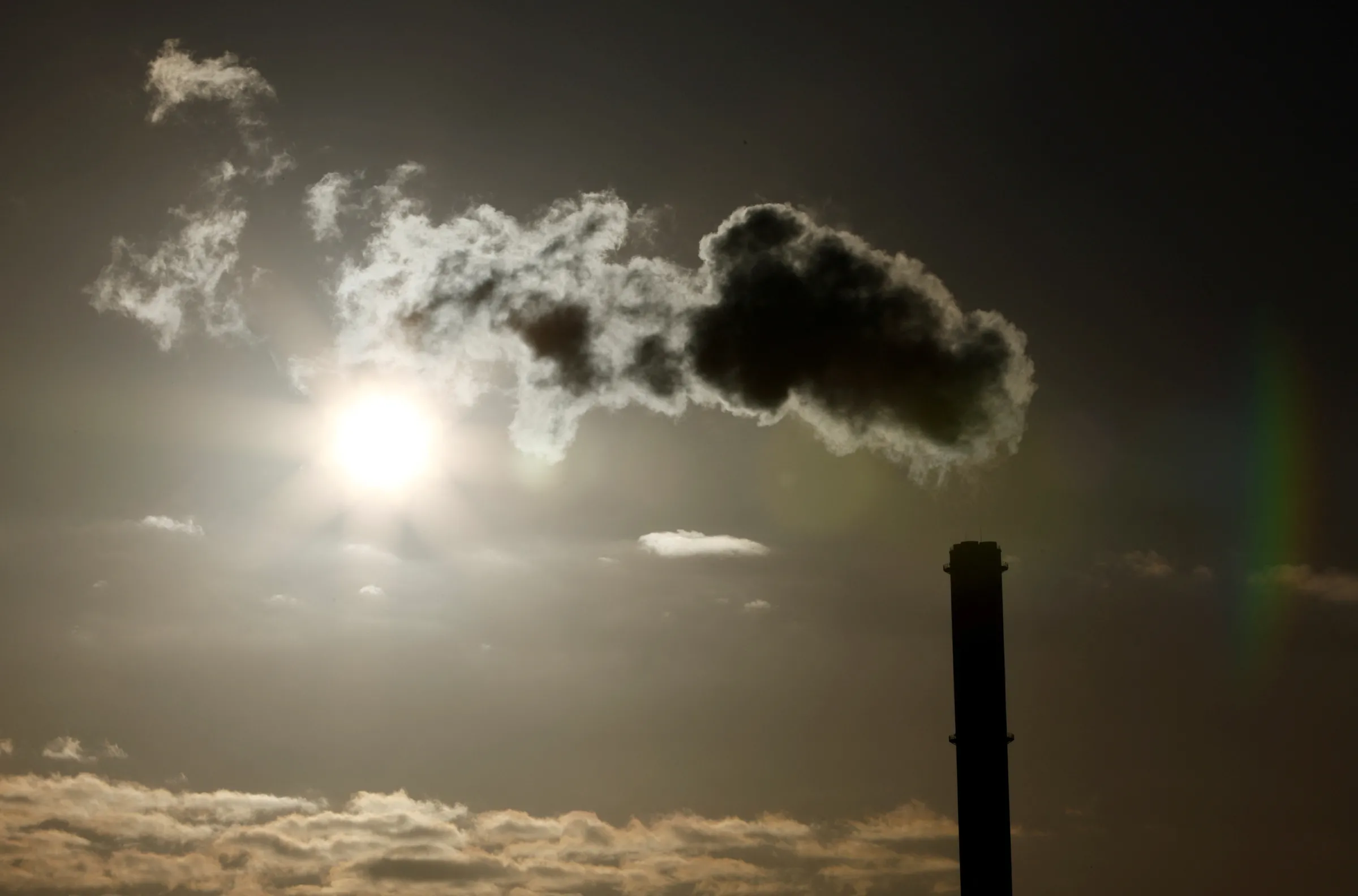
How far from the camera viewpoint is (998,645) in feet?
122

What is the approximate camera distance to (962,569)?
38625mm

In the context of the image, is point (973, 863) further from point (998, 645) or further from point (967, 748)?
point (998, 645)

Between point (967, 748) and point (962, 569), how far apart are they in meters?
5.62

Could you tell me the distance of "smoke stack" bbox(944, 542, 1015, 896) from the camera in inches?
1426

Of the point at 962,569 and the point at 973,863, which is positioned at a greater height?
the point at 962,569

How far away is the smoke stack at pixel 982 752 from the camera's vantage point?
36.2 m

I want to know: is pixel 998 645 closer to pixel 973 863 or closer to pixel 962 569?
pixel 962 569

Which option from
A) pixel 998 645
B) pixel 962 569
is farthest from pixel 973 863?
pixel 962 569

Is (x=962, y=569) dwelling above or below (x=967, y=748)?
above

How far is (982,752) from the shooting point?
36250mm

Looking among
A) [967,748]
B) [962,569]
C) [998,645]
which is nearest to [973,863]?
[967,748]

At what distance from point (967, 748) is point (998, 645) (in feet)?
10.7

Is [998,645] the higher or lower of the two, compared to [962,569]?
lower

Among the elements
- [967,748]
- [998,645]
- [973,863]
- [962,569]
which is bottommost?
[973,863]
